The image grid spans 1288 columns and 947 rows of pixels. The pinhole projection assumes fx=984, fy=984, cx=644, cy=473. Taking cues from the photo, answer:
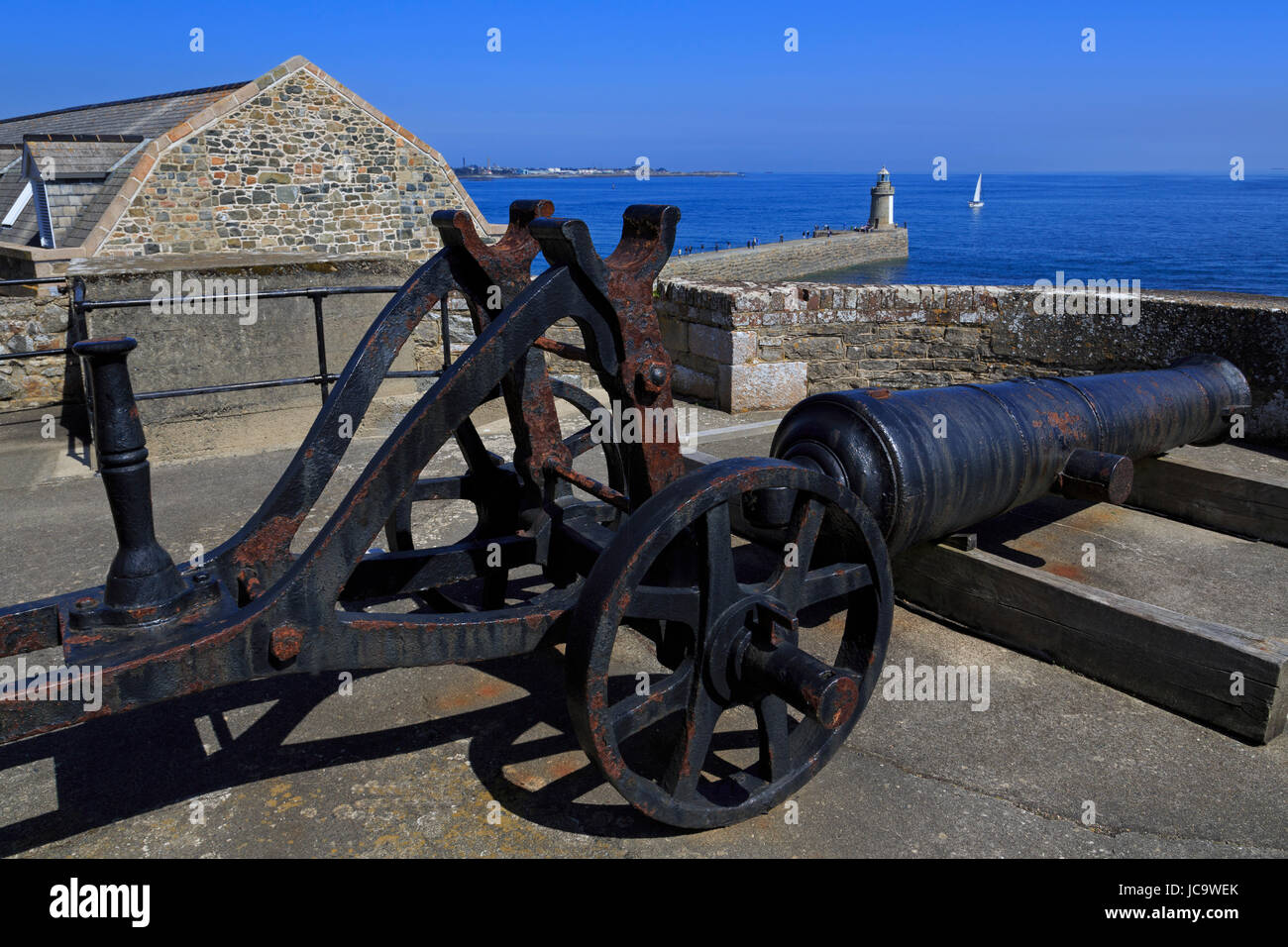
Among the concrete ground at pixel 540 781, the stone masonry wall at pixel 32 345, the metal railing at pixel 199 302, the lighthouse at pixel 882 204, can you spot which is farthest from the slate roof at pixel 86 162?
the lighthouse at pixel 882 204

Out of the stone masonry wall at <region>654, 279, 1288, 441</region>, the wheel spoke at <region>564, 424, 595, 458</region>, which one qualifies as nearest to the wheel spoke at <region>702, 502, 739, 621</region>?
the wheel spoke at <region>564, 424, 595, 458</region>

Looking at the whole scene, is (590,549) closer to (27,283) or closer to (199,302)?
(199,302)

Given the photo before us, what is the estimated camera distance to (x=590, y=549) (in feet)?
9.51

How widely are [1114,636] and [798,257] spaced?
175ft

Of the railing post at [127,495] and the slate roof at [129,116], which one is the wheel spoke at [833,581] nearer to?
the railing post at [127,495]

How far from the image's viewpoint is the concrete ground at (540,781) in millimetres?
2461

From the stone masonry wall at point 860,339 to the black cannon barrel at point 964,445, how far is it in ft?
8.53

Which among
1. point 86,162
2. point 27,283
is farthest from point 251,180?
point 27,283

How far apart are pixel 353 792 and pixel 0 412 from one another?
5057mm

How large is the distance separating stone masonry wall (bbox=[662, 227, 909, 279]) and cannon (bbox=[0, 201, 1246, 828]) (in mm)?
36285

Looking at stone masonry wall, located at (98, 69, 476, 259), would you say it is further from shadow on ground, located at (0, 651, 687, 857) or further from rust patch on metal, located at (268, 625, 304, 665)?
rust patch on metal, located at (268, 625, 304, 665)

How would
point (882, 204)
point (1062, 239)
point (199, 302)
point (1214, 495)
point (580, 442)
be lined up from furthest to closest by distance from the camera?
point (1062, 239), point (882, 204), point (199, 302), point (1214, 495), point (580, 442)

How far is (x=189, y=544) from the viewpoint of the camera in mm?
4410

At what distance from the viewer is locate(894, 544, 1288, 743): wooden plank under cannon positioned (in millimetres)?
2869
